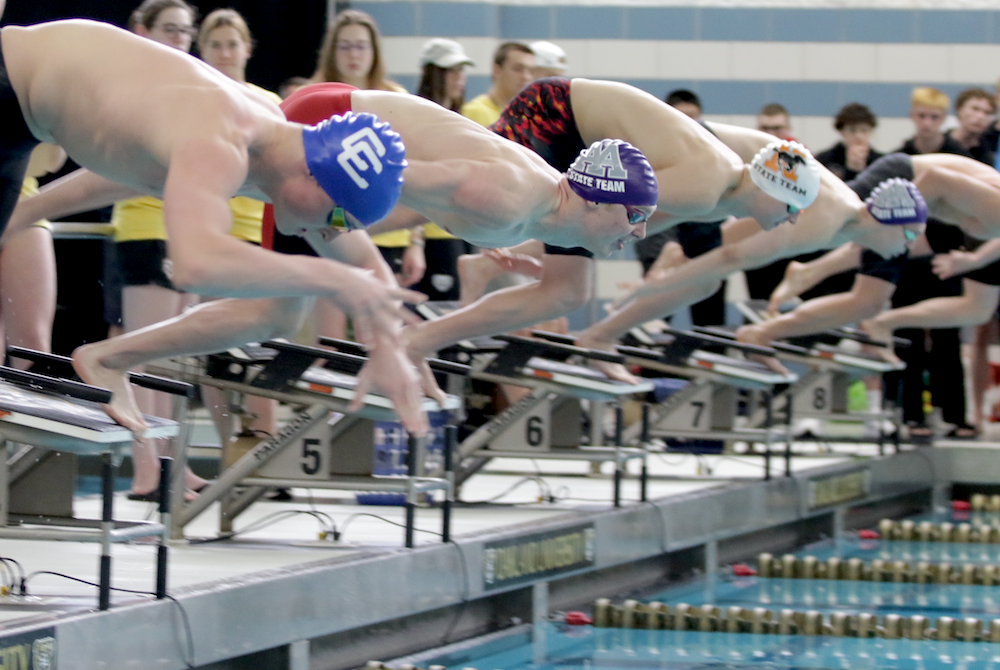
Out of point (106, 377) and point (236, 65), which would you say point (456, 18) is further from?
point (106, 377)

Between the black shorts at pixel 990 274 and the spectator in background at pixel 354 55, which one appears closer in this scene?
the spectator in background at pixel 354 55

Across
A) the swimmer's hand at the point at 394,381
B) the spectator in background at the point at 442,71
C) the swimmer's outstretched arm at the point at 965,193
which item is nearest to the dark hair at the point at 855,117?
the swimmer's outstretched arm at the point at 965,193

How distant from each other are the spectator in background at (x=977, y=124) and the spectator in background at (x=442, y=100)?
353 centimetres

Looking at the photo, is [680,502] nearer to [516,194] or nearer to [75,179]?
[516,194]

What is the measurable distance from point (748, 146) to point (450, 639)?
2417mm

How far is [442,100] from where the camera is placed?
20.4 feet

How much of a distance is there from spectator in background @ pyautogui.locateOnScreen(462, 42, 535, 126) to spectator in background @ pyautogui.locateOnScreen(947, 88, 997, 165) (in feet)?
10.6

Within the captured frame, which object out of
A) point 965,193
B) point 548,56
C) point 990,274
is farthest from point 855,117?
point 548,56

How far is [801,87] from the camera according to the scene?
11.3 metres

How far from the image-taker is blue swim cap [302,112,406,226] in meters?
2.99

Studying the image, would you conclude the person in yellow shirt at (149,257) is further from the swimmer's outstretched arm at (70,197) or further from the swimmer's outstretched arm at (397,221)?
the swimmer's outstretched arm at (70,197)

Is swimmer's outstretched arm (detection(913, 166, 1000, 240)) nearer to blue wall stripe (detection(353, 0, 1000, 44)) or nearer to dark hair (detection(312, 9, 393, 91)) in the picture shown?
dark hair (detection(312, 9, 393, 91))

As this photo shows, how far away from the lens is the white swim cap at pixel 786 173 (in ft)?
16.9

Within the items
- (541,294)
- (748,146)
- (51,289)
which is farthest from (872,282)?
(51,289)
